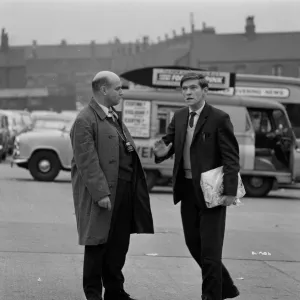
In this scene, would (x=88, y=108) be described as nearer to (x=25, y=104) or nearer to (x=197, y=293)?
(x=197, y=293)

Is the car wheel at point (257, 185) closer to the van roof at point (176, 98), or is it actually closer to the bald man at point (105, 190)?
the van roof at point (176, 98)

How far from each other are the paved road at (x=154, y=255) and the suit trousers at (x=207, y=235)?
2.89ft

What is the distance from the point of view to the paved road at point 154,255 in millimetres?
8172

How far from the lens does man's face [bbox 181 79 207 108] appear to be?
7086 mm

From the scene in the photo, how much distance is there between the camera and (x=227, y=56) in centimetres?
8281

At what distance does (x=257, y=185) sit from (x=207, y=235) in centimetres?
1399

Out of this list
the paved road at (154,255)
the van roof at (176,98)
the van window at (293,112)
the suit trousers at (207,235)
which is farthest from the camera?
the van window at (293,112)

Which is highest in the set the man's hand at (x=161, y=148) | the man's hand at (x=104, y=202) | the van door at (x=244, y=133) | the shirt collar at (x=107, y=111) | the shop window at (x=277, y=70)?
the shirt collar at (x=107, y=111)

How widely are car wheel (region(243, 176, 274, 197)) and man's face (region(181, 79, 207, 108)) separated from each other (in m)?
13.7

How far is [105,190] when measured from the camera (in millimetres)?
6809

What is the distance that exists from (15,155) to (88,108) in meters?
15.1

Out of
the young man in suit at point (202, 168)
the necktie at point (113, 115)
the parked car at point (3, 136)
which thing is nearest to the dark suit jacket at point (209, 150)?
the young man in suit at point (202, 168)

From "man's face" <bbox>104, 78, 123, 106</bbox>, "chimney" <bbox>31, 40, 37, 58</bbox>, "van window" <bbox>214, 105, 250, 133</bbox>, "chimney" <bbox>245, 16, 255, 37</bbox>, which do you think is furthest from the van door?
"chimney" <bbox>31, 40, 37, 58</bbox>

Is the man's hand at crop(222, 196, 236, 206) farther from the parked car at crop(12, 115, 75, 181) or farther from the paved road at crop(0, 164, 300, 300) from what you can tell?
the parked car at crop(12, 115, 75, 181)
